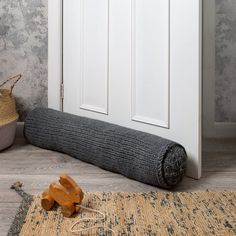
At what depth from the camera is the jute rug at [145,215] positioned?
891 mm

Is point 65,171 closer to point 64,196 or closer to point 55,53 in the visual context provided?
point 64,196

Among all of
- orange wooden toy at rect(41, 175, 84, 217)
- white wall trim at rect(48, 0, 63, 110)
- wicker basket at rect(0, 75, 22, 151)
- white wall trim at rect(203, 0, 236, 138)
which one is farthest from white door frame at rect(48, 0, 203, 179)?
orange wooden toy at rect(41, 175, 84, 217)

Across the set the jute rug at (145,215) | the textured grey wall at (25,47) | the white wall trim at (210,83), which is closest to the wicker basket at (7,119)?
the textured grey wall at (25,47)

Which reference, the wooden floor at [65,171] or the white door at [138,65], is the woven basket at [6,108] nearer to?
the wooden floor at [65,171]

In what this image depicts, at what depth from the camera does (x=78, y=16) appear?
6.06 feet

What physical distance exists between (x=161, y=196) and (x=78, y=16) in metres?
1.09

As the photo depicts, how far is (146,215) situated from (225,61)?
130 centimetres

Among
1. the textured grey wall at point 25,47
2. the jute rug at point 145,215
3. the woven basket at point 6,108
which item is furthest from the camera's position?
the textured grey wall at point 25,47

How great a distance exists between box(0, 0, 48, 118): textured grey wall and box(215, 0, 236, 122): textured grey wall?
3.08ft

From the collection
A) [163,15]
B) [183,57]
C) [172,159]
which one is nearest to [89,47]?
[163,15]

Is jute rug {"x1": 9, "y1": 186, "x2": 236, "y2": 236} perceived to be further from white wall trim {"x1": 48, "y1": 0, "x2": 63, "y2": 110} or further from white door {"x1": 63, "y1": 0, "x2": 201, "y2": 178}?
white wall trim {"x1": 48, "y1": 0, "x2": 63, "y2": 110}

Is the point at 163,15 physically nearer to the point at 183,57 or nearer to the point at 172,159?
the point at 183,57

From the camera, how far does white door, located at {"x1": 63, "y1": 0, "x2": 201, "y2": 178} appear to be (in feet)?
4.31

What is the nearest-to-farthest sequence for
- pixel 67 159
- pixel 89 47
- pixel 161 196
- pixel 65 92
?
pixel 161 196
pixel 67 159
pixel 89 47
pixel 65 92
